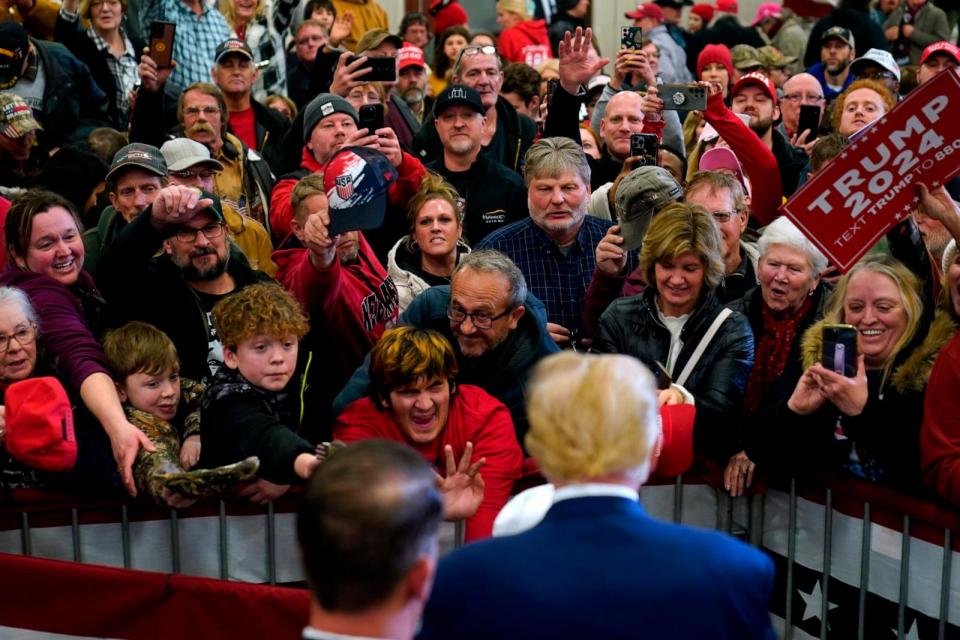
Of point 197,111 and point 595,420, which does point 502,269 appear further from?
point 197,111

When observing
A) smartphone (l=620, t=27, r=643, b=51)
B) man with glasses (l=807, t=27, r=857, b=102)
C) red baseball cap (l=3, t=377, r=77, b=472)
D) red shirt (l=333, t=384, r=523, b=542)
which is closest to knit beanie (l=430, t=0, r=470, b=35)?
man with glasses (l=807, t=27, r=857, b=102)

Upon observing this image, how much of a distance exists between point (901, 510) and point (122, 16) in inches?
273

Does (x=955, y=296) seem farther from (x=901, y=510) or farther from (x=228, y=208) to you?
(x=228, y=208)

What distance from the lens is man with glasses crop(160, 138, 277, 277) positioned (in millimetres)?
6453

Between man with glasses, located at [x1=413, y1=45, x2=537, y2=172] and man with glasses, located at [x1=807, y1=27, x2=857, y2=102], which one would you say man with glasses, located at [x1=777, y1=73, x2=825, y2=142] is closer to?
man with glasses, located at [x1=807, y1=27, x2=857, y2=102]

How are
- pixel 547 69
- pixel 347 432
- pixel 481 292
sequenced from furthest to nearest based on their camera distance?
pixel 547 69 < pixel 481 292 < pixel 347 432

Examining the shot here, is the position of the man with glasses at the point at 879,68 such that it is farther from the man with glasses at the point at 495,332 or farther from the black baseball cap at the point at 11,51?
the black baseball cap at the point at 11,51

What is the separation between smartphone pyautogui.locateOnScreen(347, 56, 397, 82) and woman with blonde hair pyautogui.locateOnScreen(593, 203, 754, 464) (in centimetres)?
242

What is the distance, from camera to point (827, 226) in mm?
4734

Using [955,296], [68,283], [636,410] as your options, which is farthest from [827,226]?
[68,283]

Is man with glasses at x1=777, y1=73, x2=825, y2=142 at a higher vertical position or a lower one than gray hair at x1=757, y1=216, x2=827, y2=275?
higher

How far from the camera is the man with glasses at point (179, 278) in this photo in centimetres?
519

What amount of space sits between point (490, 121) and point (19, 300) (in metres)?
3.80

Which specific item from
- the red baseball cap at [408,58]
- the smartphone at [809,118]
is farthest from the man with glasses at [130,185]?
the smartphone at [809,118]
